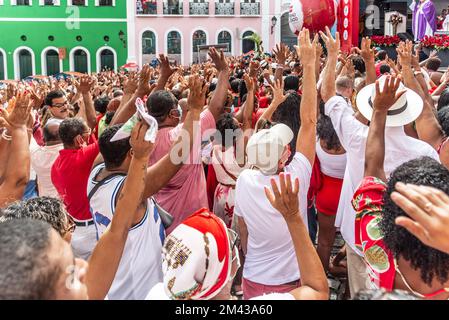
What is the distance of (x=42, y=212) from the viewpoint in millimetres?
2334

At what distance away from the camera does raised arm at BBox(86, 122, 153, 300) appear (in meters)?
2.12

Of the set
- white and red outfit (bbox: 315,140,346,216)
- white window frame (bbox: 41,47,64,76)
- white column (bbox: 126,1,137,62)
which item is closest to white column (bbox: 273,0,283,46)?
white column (bbox: 126,1,137,62)

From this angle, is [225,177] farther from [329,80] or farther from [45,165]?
[45,165]

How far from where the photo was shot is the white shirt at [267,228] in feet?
9.34

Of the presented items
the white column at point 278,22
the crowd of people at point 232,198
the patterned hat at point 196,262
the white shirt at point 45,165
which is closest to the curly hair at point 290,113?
the crowd of people at point 232,198

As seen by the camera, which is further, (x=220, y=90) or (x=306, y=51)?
(x=220, y=90)

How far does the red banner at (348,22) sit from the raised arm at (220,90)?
34.4 feet

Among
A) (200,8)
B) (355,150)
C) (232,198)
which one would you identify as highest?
(200,8)

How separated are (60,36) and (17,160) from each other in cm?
3399

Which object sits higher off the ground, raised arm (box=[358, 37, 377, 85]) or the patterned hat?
raised arm (box=[358, 37, 377, 85])

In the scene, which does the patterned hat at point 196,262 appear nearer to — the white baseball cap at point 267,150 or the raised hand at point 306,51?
the white baseball cap at point 267,150

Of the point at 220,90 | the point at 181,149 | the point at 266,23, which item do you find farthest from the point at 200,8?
the point at 181,149

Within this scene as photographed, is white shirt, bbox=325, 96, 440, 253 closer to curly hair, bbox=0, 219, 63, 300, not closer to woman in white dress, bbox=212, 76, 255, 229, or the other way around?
woman in white dress, bbox=212, 76, 255, 229

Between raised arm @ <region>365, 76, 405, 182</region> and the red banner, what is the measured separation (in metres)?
12.3
